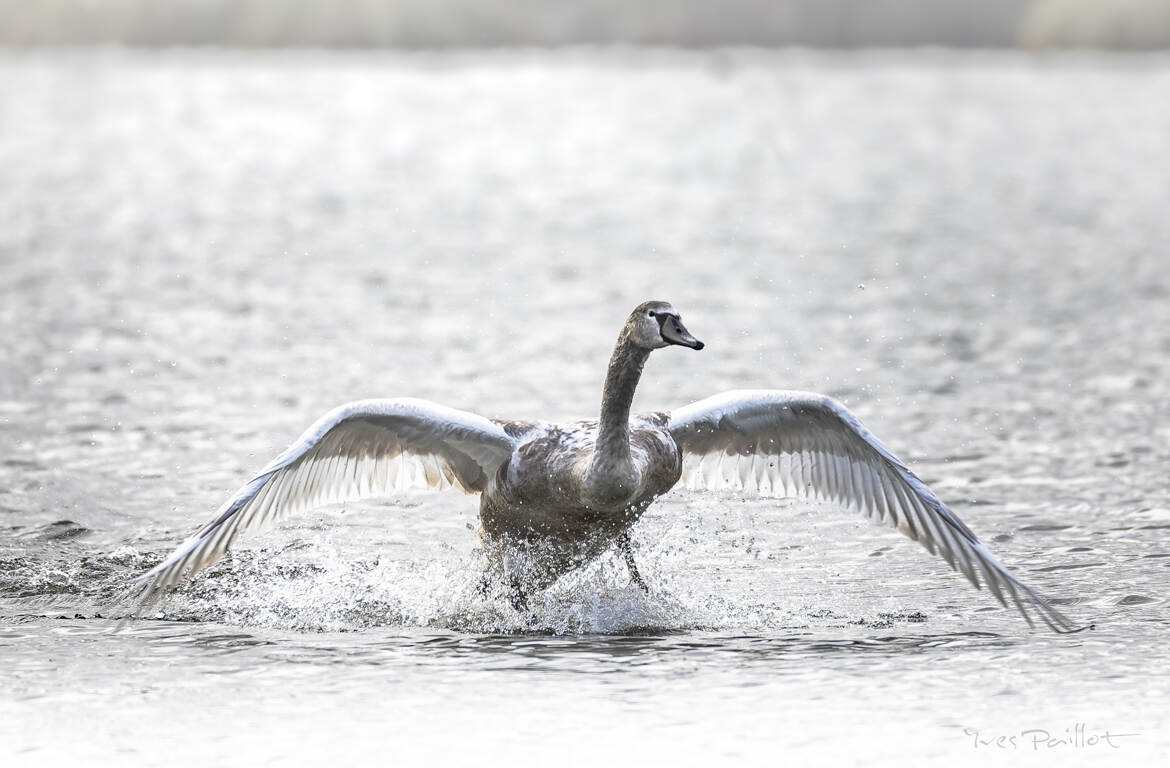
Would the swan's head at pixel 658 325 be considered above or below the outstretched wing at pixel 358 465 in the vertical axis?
above

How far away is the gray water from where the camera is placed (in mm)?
8367

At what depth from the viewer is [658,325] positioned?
9.45 meters

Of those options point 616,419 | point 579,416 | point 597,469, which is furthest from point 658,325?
point 579,416

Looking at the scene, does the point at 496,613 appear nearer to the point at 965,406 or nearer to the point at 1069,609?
the point at 1069,609

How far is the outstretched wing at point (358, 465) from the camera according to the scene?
949cm

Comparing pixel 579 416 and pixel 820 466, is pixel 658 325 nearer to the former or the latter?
pixel 820 466

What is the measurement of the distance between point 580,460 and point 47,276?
17022 millimetres

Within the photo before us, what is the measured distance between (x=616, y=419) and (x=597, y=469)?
30 centimetres

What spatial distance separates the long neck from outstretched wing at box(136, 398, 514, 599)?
842 mm

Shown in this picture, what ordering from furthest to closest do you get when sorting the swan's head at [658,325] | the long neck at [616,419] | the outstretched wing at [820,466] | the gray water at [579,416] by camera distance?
the outstretched wing at [820,466]
the swan's head at [658,325]
the long neck at [616,419]
the gray water at [579,416]

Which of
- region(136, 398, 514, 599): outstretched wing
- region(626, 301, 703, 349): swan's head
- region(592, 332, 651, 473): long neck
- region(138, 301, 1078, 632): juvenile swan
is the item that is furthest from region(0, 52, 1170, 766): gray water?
region(626, 301, 703, 349): swan's head

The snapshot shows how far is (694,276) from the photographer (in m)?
25.3

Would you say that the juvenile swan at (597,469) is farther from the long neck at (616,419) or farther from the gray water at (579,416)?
the gray water at (579,416)

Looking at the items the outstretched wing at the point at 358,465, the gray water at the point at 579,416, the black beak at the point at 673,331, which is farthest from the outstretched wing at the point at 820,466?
the outstretched wing at the point at 358,465
